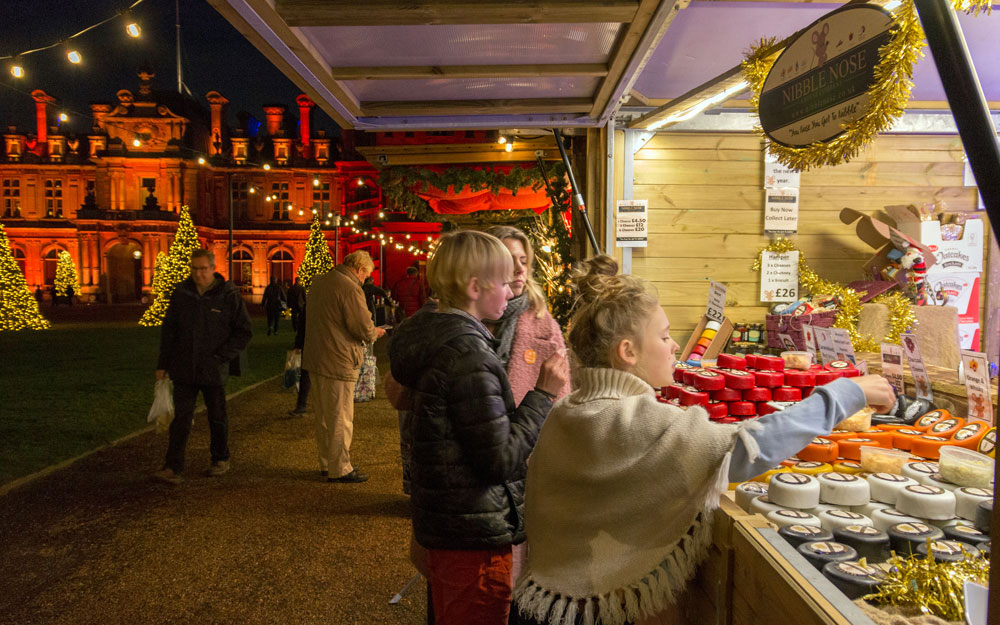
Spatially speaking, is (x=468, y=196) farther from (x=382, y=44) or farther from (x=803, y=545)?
(x=803, y=545)

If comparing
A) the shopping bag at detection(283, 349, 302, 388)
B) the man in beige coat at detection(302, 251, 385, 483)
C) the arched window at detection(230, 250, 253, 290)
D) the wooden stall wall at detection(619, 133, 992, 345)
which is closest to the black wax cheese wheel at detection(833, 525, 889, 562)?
the wooden stall wall at detection(619, 133, 992, 345)

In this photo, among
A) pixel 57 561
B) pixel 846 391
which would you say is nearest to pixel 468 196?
pixel 57 561

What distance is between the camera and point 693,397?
8.63 ft

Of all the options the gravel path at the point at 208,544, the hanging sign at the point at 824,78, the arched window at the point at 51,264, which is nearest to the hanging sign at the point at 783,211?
the hanging sign at the point at 824,78

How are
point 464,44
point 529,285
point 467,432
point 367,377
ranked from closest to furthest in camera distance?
1. point 467,432
2. point 529,285
3. point 464,44
4. point 367,377

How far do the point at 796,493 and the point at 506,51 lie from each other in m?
2.45

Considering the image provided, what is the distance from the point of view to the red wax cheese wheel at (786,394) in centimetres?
269

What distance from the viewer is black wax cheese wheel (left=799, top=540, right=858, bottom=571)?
1.42 metres

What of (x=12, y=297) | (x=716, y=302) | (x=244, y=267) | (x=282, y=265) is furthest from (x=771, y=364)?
(x=244, y=267)

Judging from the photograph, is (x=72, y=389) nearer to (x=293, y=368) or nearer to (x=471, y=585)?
(x=293, y=368)

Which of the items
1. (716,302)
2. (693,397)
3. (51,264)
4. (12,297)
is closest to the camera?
(693,397)

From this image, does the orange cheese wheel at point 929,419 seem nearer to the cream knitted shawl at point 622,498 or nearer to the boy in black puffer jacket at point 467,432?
the cream knitted shawl at point 622,498

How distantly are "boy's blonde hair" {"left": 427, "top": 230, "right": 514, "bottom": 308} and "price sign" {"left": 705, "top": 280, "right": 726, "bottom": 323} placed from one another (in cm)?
283

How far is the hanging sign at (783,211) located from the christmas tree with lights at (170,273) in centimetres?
2363
